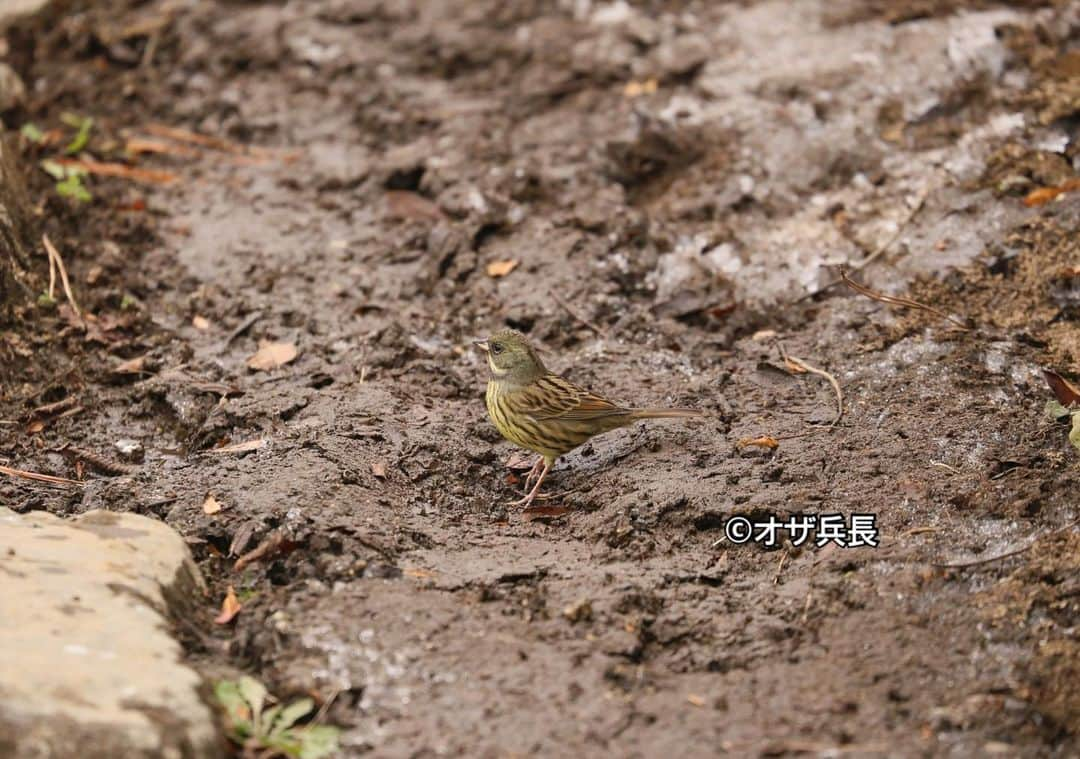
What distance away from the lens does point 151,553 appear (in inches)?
196

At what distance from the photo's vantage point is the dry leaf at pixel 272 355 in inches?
285

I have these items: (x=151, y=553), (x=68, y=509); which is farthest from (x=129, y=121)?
(x=151, y=553)

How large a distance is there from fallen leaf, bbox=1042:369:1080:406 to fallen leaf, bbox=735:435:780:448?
1333 millimetres

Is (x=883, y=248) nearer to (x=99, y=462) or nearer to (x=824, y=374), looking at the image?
(x=824, y=374)

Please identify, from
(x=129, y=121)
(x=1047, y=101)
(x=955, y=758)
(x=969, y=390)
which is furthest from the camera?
(x=129, y=121)

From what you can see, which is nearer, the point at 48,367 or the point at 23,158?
the point at 48,367

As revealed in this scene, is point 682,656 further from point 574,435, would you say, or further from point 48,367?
point 48,367

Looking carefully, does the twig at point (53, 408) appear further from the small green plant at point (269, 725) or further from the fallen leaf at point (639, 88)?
the fallen leaf at point (639, 88)

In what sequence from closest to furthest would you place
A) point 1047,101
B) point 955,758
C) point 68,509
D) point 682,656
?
point 955,758, point 682,656, point 68,509, point 1047,101

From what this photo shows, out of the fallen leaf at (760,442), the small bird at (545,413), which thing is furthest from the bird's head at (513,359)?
the fallen leaf at (760,442)

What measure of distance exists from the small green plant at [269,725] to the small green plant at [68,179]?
16.6ft

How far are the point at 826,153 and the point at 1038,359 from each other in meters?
2.44

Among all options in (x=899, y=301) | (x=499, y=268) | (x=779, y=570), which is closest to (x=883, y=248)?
(x=899, y=301)

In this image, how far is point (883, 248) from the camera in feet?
25.4
